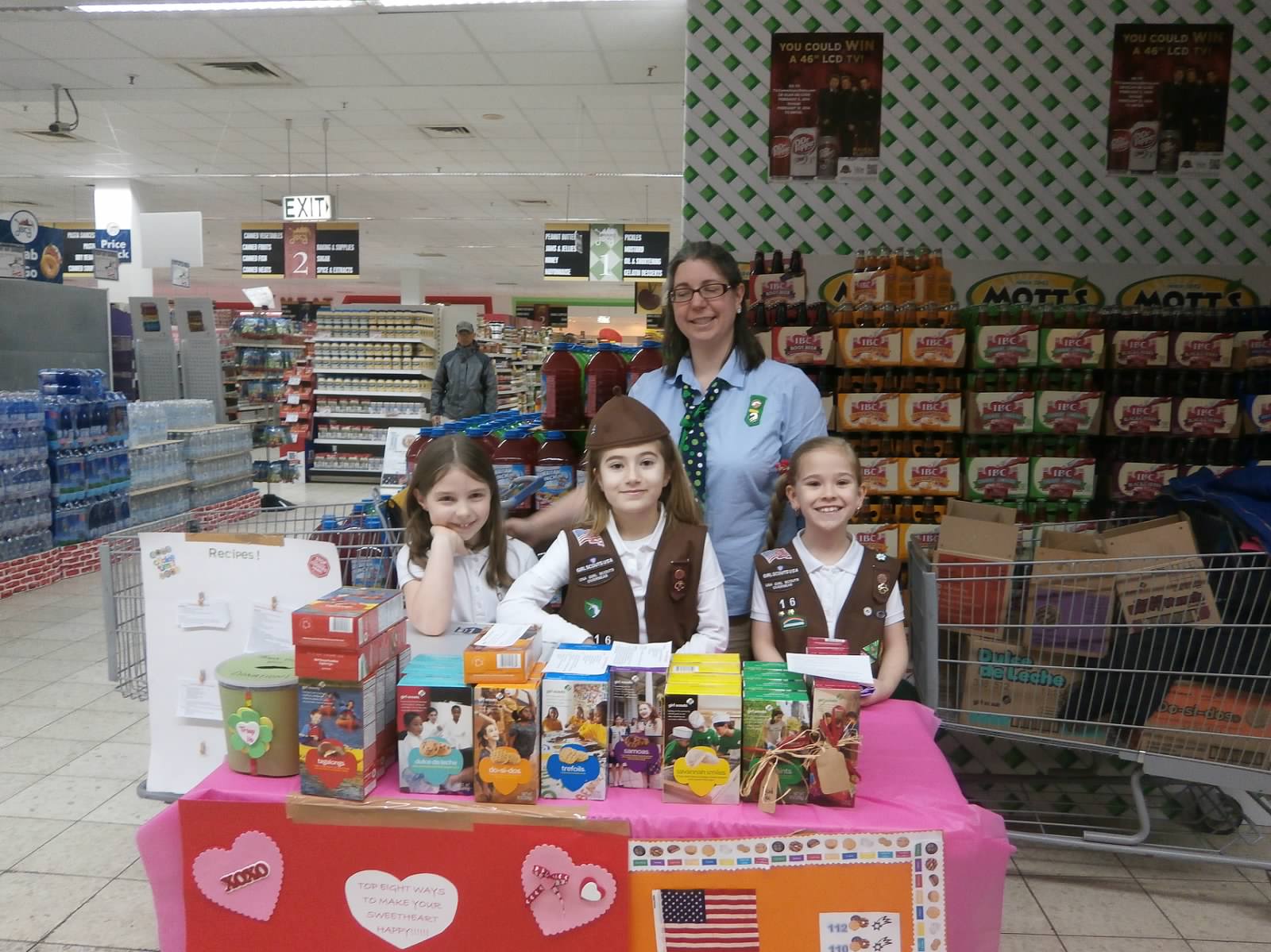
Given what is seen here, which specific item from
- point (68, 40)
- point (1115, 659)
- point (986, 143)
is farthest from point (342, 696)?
point (68, 40)

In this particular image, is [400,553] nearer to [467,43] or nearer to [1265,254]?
[1265,254]

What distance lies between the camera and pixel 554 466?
125 inches

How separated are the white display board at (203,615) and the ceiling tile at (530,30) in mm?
5390

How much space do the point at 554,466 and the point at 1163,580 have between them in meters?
1.86

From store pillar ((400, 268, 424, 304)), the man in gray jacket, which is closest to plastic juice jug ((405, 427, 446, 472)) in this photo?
the man in gray jacket

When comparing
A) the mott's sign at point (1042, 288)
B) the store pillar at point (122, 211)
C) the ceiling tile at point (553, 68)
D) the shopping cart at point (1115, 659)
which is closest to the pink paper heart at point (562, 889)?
the shopping cart at point (1115, 659)

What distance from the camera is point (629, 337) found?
29.7 meters

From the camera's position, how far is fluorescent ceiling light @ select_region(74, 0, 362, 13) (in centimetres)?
652

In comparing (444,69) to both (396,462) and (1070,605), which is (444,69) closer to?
(396,462)

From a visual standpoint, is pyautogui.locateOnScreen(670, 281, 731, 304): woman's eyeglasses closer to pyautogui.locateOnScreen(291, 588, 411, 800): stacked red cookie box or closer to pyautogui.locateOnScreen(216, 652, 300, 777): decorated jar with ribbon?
pyautogui.locateOnScreen(291, 588, 411, 800): stacked red cookie box

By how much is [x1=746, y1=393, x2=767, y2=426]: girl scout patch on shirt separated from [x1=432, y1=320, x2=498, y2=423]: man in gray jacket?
850 centimetres

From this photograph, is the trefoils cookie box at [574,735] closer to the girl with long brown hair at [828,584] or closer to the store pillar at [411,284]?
the girl with long brown hair at [828,584]

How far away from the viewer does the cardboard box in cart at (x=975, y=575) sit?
2.68 m

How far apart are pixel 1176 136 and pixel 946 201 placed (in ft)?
3.68
